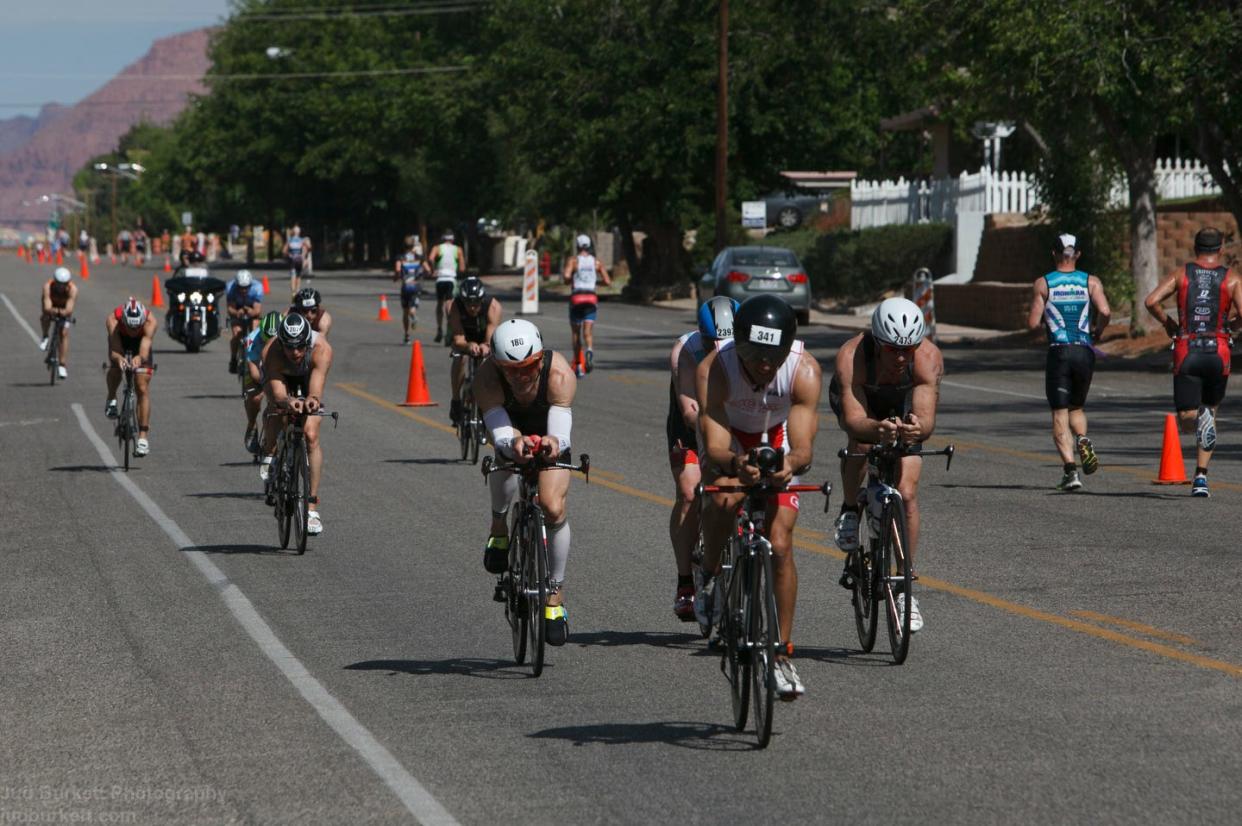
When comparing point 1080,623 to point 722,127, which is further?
point 722,127


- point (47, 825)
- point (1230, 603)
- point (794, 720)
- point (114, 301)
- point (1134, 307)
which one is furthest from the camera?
point (114, 301)

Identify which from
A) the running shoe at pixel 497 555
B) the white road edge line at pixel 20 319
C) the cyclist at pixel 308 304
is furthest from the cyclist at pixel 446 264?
the running shoe at pixel 497 555

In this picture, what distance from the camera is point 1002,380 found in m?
28.6

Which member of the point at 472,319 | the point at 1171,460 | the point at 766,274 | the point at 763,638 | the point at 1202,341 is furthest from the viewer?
the point at 766,274

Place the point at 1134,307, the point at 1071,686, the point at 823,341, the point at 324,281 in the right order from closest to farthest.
A: the point at 1071,686 < the point at 1134,307 < the point at 823,341 < the point at 324,281

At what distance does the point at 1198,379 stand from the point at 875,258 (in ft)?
107

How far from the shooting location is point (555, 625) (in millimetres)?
8883

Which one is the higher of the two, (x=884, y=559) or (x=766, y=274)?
(x=766, y=274)

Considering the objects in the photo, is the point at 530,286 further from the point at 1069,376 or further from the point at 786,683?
the point at 786,683

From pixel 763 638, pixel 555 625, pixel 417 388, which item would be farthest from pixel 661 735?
pixel 417 388

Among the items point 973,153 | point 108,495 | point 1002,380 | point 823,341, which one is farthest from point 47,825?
point 973,153

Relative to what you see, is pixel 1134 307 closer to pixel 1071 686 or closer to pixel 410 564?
pixel 410 564

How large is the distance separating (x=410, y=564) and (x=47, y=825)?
5990 mm

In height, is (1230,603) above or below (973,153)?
below
